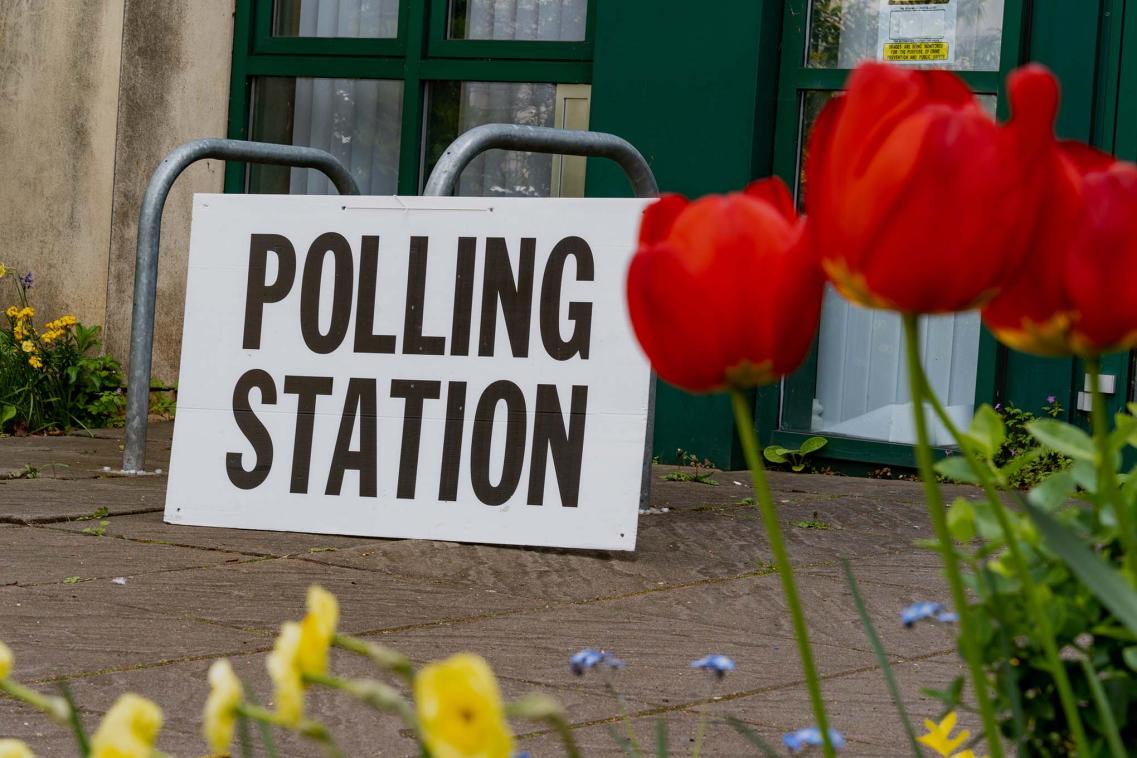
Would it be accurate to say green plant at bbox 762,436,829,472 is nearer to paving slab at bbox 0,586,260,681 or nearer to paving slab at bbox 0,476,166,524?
paving slab at bbox 0,476,166,524

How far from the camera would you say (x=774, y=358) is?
0.64m

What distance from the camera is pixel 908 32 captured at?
5.83 m

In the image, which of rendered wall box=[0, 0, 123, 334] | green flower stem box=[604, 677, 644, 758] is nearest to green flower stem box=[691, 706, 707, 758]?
green flower stem box=[604, 677, 644, 758]

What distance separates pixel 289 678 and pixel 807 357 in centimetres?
565

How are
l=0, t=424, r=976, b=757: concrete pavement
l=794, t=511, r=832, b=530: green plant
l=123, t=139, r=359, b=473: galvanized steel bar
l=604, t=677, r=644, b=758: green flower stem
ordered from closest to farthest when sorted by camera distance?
l=604, t=677, r=644, b=758: green flower stem, l=0, t=424, r=976, b=757: concrete pavement, l=794, t=511, r=832, b=530: green plant, l=123, t=139, r=359, b=473: galvanized steel bar

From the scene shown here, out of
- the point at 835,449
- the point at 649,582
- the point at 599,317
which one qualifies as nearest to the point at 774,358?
the point at 649,582

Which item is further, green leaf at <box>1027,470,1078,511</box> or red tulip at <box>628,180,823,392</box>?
green leaf at <box>1027,470,1078,511</box>

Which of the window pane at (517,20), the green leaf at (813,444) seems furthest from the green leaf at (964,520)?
the window pane at (517,20)

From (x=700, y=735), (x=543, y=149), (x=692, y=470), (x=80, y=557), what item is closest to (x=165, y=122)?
(x=692, y=470)

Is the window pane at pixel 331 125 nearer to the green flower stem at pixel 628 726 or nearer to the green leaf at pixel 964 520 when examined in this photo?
the green flower stem at pixel 628 726

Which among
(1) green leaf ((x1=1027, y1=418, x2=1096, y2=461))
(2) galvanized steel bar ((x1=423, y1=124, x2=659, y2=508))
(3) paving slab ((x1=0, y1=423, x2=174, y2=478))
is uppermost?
Answer: (2) galvanized steel bar ((x1=423, y1=124, x2=659, y2=508))

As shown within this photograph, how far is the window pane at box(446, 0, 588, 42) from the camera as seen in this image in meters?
6.64

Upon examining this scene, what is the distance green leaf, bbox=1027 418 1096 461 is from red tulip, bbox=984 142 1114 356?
0.14 meters

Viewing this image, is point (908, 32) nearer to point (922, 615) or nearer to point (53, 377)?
point (53, 377)
